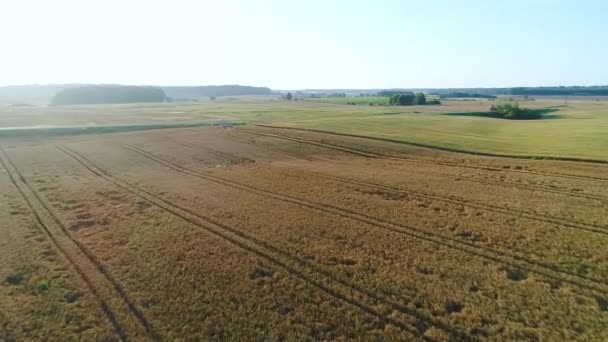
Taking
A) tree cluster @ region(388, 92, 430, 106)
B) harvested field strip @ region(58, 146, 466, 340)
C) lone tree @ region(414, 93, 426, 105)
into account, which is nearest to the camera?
harvested field strip @ region(58, 146, 466, 340)

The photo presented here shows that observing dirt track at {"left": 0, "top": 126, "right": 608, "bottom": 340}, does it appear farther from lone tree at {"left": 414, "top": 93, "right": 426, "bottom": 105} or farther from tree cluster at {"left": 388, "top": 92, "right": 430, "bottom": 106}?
lone tree at {"left": 414, "top": 93, "right": 426, "bottom": 105}

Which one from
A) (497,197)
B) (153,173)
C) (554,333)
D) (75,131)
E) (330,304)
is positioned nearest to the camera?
(554,333)

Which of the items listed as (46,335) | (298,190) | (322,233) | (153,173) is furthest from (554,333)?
(153,173)

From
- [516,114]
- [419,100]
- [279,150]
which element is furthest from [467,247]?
[419,100]

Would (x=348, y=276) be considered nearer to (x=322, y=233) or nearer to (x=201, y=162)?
(x=322, y=233)

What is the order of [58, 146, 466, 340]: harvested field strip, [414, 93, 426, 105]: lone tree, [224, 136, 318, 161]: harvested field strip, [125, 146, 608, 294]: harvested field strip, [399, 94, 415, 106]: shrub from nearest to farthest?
[58, 146, 466, 340]: harvested field strip → [125, 146, 608, 294]: harvested field strip → [224, 136, 318, 161]: harvested field strip → [399, 94, 415, 106]: shrub → [414, 93, 426, 105]: lone tree

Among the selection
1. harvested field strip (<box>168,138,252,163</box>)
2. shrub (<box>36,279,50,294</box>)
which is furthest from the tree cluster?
shrub (<box>36,279,50,294</box>)
